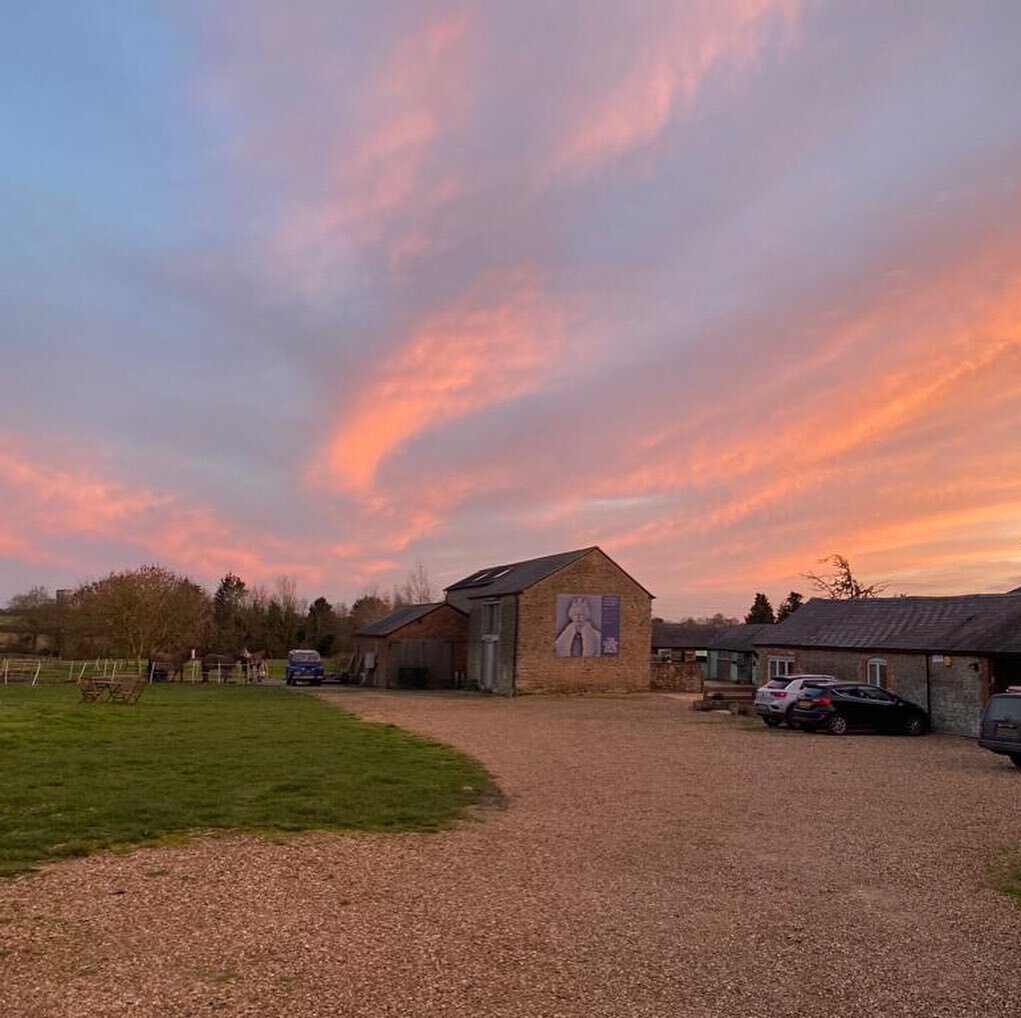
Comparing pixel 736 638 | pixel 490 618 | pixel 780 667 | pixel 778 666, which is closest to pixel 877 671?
pixel 780 667

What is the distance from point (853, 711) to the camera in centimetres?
2339

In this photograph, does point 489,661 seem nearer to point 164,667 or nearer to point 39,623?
point 164,667

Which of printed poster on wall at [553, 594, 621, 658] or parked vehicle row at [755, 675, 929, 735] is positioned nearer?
parked vehicle row at [755, 675, 929, 735]

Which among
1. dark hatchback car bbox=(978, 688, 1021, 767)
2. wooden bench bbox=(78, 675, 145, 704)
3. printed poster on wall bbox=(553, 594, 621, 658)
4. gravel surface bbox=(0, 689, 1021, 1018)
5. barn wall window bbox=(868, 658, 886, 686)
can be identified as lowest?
gravel surface bbox=(0, 689, 1021, 1018)

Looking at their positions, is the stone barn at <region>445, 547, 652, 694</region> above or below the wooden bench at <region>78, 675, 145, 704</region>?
above

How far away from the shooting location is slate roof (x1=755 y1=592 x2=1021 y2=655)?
2470 cm

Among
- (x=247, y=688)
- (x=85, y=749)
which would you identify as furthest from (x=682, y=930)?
(x=247, y=688)

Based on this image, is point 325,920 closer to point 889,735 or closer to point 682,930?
point 682,930

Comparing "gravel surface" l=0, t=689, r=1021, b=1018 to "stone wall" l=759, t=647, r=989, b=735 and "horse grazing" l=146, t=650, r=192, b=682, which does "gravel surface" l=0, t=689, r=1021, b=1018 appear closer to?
"stone wall" l=759, t=647, r=989, b=735

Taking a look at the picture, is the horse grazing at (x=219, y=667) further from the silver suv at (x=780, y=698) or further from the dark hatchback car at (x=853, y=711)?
the dark hatchback car at (x=853, y=711)

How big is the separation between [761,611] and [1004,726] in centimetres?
6158

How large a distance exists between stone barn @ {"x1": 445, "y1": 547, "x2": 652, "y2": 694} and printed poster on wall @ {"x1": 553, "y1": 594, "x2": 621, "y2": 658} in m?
0.04

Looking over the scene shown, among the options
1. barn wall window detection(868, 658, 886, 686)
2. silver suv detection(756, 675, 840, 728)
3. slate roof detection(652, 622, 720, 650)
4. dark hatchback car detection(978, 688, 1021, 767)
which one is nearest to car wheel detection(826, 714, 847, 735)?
silver suv detection(756, 675, 840, 728)

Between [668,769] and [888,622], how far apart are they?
1729 centimetres
